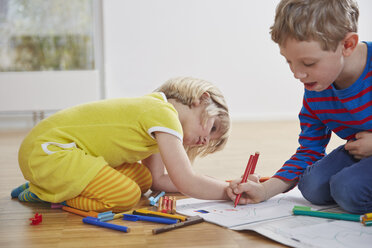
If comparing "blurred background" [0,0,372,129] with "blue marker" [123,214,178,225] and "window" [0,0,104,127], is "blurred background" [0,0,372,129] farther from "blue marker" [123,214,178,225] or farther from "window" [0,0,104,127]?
"blue marker" [123,214,178,225]

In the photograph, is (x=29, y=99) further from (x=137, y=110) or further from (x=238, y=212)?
(x=238, y=212)

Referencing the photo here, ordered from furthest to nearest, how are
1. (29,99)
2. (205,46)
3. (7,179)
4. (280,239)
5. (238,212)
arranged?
1. (205,46)
2. (29,99)
3. (7,179)
4. (238,212)
5. (280,239)

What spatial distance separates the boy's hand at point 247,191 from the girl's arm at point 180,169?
56mm

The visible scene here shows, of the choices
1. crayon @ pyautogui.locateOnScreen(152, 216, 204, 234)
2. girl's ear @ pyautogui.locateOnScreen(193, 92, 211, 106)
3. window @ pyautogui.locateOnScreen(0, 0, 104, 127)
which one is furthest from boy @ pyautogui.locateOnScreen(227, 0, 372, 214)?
window @ pyautogui.locateOnScreen(0, 0, 104, 127)

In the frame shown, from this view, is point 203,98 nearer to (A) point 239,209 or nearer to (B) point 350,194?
(A) point 239,209

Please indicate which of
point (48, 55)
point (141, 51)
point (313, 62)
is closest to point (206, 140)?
point (313, 62)

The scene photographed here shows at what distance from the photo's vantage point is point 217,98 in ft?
3.97

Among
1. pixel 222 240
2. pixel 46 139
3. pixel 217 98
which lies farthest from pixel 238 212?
pixel 46 139

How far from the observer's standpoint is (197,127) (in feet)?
3.94

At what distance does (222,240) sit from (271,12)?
3197mm

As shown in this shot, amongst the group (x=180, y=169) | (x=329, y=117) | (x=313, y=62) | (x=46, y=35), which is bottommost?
(x=180, y=169)

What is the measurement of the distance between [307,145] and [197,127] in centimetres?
30

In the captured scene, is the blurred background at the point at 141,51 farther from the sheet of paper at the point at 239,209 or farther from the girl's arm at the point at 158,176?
the sheet of paper at the point at 239,209

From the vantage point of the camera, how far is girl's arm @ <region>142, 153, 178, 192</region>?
4.39 feet
